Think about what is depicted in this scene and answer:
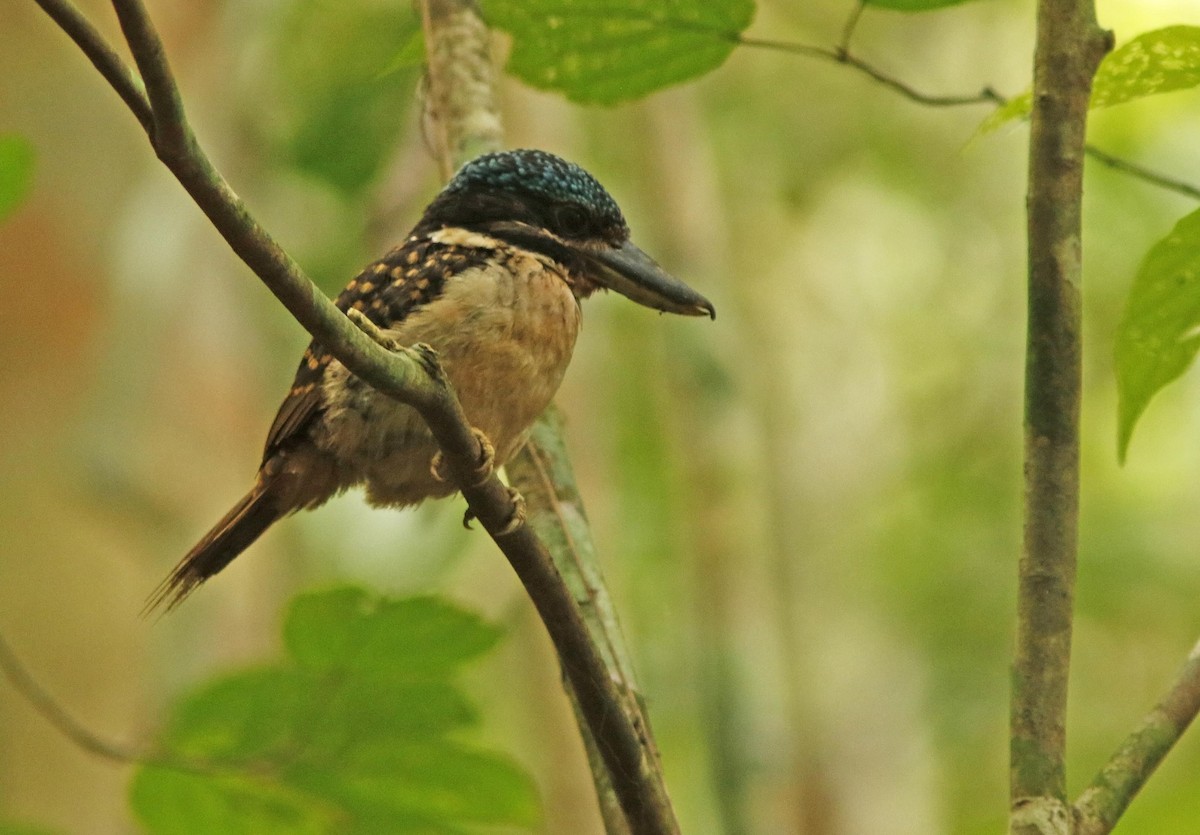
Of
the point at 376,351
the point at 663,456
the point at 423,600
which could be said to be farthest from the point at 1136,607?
the point at 376,351

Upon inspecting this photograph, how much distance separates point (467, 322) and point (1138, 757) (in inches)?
46.2

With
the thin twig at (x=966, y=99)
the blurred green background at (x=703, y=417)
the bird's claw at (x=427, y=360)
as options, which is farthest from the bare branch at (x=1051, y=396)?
the blurred green background at (x=703, y=417)

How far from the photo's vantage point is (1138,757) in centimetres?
157

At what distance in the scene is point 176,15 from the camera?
572 cm

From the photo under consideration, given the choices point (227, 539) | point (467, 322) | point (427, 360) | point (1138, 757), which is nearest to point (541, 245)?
point (467, 322)

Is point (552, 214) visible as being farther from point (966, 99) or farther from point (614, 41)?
point (966, 99)

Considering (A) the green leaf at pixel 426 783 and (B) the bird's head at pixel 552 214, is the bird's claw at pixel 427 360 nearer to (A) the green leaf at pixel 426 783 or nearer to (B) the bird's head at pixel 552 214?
(A) the green leaf at pixel 426 783

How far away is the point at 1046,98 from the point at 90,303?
4.47 metres

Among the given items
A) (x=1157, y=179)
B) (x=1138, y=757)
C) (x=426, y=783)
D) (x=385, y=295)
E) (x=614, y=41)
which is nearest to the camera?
(x=1138, y=757)

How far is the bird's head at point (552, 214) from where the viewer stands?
2.49 meters

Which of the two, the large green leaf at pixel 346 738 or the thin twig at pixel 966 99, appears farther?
the large green leaf at pixel 346 738

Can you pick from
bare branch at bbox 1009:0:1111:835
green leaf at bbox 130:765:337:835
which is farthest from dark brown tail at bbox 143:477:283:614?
bare branch at bbox 1009:0:1111:835

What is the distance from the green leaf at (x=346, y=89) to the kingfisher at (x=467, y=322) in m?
1.00

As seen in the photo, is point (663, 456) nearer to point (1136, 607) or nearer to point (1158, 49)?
point (1136, 607)
